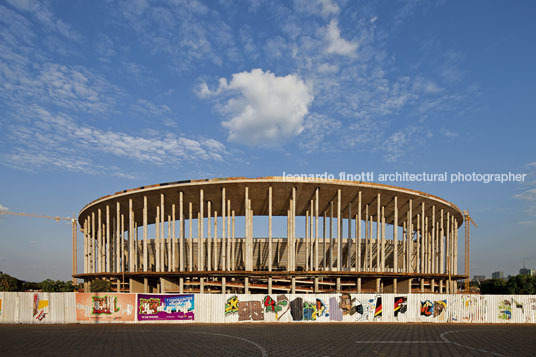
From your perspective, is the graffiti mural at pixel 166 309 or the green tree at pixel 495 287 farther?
the green tree at pixel 495 287

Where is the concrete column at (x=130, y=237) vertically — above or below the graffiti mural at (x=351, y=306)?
above

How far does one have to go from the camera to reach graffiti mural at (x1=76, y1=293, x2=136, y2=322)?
89.1 ft

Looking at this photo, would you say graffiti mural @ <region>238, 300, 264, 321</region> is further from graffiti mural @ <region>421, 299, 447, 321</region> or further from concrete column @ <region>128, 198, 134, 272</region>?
concrete column @ <region>128, 198, 134, 272</region>

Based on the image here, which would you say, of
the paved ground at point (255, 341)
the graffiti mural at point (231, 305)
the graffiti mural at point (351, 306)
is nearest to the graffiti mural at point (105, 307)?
the paved ground at point (255, 341)

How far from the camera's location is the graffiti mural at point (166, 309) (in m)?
27.2

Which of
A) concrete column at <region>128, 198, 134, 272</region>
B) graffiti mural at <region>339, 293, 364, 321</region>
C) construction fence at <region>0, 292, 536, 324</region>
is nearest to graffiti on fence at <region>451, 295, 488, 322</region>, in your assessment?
construction fence at <region>0, 292, 536, 324</region>

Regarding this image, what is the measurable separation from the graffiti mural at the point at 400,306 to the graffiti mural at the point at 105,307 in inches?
747

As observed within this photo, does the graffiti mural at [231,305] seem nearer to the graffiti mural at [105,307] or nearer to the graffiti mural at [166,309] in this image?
the graffiti mural at [166,309]

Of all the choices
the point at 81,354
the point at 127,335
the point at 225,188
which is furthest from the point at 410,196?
the point at 81,354

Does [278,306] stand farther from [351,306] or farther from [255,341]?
[255,341]

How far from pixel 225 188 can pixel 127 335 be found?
25.8m

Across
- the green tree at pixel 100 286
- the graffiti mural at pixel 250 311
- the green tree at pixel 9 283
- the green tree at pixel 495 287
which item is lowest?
the green tree at pixel 495 287

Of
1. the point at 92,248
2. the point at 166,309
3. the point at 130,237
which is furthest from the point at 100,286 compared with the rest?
the point at 166,309

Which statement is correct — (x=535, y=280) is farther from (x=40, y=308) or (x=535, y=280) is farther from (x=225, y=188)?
(x=40, y=308)
